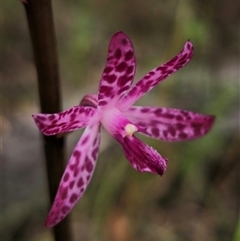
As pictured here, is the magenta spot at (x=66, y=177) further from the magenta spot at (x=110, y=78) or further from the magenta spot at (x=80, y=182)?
the magenta spot at (x=110, y=78)

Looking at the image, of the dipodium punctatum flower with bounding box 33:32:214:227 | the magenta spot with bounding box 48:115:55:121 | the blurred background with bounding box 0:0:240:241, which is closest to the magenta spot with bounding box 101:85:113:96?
the dipodium punctatum flower with bounding box 33:32:214:227

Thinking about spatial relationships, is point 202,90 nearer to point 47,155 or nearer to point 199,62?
point 199,62

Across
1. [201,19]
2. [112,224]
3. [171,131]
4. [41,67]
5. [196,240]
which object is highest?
[201,19]

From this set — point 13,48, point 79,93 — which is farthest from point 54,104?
point 13,48

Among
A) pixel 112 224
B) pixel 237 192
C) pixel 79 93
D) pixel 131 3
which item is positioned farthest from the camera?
pixel 131 3

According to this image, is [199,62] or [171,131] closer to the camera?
[171,131]

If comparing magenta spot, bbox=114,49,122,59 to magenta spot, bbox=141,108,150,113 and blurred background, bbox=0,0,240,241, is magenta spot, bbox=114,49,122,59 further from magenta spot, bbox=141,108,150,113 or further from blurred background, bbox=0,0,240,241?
blurred background, bbox=0,0,240,241

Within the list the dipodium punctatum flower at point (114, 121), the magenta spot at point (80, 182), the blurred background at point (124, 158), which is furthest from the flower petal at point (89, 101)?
the blurred background at point (124, 158)

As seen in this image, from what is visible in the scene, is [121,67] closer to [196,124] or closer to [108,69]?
[108,69]
